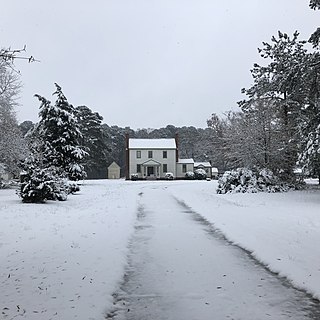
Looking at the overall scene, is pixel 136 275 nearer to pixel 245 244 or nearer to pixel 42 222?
pixel 245 244

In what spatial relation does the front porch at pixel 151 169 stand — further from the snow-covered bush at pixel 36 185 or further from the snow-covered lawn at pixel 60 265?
the snow-covered lawn at pixel 60 265

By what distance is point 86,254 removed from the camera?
8453mm

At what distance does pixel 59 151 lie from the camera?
3994 cm

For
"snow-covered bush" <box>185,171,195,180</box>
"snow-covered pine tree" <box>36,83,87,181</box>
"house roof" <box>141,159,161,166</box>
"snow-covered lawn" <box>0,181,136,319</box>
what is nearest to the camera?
"snow-covered lawn" <box>0,181,136,319</box>

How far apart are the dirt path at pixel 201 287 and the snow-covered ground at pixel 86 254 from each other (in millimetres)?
298

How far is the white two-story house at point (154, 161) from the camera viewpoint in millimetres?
72500

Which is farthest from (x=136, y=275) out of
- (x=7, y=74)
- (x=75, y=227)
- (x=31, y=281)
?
(x=7, y=74)

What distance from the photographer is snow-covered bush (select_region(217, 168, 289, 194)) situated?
2878 centimetres

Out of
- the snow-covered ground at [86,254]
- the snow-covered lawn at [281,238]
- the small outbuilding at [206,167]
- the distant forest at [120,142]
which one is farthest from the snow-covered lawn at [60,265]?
the small outbuilding at [206,167]

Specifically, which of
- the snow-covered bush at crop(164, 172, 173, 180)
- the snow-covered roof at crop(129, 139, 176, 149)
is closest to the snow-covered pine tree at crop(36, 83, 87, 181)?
the snow-covered bush at crop(164, 172, 173, 180)

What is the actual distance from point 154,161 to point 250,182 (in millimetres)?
44220

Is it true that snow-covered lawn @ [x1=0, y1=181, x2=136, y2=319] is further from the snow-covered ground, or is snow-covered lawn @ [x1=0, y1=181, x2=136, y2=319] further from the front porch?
the front porch

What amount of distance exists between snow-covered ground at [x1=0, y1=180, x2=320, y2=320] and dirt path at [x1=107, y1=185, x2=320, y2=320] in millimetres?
298

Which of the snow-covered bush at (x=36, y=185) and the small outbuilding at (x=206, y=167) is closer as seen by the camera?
the snow-covered bush at (x=36, y=185)
